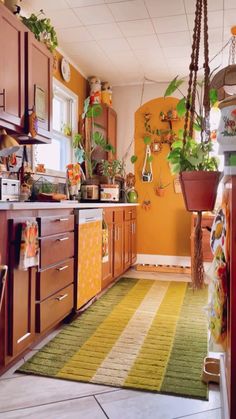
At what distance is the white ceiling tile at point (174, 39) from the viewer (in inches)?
138

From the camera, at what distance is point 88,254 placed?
289 cm

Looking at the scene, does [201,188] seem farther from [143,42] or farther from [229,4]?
[143,42]

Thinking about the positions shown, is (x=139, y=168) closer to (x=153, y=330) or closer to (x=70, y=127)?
(x=70, y=127)

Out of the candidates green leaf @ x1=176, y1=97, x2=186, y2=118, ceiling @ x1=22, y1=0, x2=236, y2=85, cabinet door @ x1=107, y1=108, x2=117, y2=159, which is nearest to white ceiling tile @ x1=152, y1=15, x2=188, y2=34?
ceiling @ x1=22, y1=0, x2=236, y2=85

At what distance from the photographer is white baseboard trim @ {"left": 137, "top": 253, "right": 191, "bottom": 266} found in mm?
4934

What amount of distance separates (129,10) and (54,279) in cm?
236

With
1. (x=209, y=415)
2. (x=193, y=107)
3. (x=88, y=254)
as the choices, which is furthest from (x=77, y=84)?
(x=209, y=415)

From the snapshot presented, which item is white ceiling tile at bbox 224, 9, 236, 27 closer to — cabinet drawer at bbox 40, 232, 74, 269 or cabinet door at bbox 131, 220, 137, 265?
cabinet drawer at bbox 40, 232, 74, 269

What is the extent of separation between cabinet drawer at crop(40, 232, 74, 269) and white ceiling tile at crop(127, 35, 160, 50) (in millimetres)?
2229

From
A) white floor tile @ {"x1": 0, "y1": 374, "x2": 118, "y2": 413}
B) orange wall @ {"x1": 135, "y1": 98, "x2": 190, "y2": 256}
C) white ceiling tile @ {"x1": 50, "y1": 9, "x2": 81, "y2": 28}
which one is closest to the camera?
white floor tile @ {"x1": 0, "y1": 374, "x2": 118, "y2": 413}

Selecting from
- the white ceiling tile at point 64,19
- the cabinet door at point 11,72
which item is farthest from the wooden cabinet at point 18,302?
the white ceiling tile at point 64,19

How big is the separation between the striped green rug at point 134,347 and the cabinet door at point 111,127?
2347 mm

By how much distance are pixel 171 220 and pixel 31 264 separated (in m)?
3.26

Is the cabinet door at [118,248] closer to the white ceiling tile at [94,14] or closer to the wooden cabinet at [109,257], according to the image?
the wooden cabinet at [109,257]
